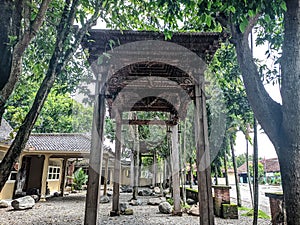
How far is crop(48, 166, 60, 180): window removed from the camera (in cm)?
1293

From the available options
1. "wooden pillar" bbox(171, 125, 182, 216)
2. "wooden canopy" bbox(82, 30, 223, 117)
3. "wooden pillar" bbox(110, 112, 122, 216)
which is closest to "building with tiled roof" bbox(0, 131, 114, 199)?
"wooden pillar" bbox(110, 112, 122, 216)

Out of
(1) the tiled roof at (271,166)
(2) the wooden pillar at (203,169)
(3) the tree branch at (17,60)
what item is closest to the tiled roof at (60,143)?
(2) the wooden pillar at (203,169)

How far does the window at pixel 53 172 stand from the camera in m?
12.9

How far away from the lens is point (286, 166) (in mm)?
1788

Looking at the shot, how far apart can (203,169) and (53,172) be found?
1227 cm

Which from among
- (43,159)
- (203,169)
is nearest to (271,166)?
(43,159)

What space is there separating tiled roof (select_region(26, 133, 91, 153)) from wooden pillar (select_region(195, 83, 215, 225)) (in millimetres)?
8026

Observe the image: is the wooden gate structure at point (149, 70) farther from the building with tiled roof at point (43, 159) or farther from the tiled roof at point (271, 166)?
the tiled roof at point (271, 166)

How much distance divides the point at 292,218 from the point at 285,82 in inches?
43.3

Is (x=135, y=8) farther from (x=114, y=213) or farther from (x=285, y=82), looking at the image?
(x=114, y=213)

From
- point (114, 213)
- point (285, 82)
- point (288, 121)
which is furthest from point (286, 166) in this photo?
point (114, 213)

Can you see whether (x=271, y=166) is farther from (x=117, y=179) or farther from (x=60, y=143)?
(x=117, y=179)

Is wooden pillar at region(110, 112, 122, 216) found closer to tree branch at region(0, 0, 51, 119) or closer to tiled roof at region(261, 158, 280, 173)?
tree branch at region(0, 0, 51, 119)

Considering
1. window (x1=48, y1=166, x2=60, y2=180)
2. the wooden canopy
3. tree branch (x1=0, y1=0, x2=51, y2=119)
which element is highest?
the wooden canopy
